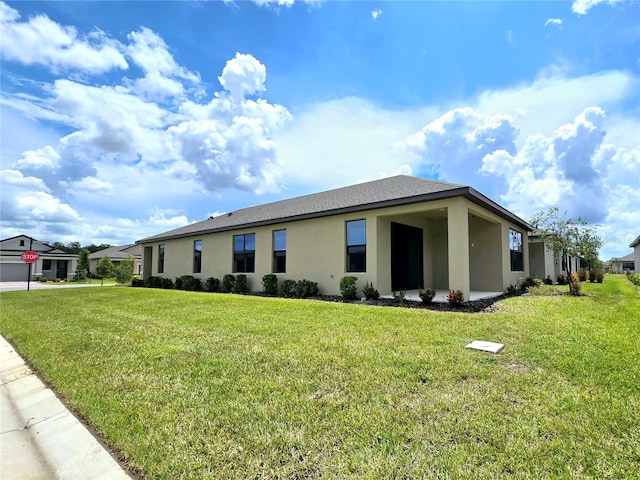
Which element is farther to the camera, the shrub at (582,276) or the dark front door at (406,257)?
the shrub at (582,276)

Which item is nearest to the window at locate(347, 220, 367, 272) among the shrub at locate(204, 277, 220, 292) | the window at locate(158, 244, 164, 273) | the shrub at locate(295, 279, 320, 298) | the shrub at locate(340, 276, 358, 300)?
the shrub at locate(340, 276, 358, 300)

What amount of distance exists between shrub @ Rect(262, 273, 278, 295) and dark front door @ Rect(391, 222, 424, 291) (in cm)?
525

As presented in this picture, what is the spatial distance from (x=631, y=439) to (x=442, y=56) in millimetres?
12598

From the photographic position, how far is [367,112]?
1355 cm

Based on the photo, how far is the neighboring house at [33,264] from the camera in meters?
37.8

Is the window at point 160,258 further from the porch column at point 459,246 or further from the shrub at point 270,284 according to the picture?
the porch column at point 459,246

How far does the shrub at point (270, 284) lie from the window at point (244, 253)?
177 centimetres

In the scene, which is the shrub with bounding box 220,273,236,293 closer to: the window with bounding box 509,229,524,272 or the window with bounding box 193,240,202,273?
the window with bounding box 193,240,202,273

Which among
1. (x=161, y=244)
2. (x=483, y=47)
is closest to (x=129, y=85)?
(x=483, y=47)

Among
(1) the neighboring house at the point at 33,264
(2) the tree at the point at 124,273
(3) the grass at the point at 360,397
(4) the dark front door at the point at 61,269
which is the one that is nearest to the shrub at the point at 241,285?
(3) the grass at the point at 360,397

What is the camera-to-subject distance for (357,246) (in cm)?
1249

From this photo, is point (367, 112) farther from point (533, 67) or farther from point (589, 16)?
point (589, 16)

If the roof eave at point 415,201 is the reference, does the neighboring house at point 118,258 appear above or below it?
below

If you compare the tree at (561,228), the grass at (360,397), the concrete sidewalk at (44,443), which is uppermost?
the tree at (561,228)
